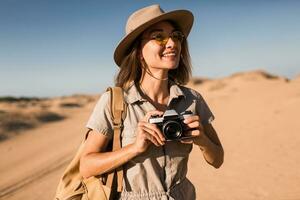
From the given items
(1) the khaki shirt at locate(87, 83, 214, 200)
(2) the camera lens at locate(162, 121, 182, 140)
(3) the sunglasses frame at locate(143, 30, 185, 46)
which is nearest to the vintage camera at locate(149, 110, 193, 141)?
(2) the camera lens at locate(162, 121, 182, 140)

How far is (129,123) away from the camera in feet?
7.61

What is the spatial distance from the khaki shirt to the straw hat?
1.21 feet

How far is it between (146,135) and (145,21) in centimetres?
72

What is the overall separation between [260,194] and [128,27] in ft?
13.8

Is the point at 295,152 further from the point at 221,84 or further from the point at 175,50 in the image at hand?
the point at 221,84

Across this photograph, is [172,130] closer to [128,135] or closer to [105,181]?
[128,135]

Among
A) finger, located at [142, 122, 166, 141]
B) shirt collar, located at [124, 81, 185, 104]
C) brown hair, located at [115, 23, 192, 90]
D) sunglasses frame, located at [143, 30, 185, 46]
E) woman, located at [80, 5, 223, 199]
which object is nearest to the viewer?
finger, located at [142, 122, 166, 141]

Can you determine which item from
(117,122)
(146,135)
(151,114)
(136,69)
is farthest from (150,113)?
(136,69)

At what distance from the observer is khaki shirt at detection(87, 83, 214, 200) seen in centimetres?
226

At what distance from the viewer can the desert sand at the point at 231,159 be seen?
21.1ft

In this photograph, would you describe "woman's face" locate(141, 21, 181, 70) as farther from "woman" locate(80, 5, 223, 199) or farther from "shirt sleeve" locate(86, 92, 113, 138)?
"shirt sleeve" locate(86, 92, 113, 138)

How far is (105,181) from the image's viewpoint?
235 cm

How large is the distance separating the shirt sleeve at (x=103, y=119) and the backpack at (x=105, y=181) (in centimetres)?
3

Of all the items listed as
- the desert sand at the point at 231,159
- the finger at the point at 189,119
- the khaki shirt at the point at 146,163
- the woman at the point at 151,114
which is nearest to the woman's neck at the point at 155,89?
the woman at the point at 151,114
